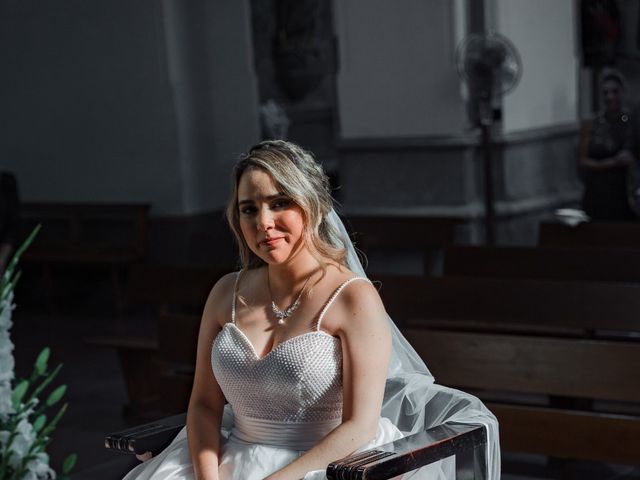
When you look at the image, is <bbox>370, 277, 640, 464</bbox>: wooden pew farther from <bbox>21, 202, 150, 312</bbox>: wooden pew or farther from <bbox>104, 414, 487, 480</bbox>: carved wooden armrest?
<bbox>21, 202, 150, 312</bbox>: wooden pew

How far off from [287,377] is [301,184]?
1.63ft

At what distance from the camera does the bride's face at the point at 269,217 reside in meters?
2.94

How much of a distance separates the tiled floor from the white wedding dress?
Answer: 5.53 feet

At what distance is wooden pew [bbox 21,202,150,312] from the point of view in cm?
960

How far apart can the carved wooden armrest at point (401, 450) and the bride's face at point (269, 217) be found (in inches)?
22.4

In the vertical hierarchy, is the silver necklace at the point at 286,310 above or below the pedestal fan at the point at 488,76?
below

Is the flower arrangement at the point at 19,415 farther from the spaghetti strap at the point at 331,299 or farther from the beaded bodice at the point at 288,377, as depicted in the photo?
the spaghetti strap at the point at 331,299

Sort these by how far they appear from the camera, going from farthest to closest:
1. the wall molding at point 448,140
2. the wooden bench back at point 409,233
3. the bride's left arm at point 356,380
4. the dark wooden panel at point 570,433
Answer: the wall molding at point 448,140 → the wooden bench back at point 409,233 → the dark wooden panel at point 570,433 → the bride's left arm at point 356,380

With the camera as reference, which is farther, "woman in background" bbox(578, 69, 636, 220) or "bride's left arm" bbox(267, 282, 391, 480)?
"woman in background" bbox(578, 69, 636, 220)

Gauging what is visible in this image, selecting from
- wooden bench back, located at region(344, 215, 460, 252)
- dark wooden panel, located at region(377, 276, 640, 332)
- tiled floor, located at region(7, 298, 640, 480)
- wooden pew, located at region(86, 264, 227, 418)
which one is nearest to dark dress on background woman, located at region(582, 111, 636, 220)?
wooden bench back, located at region(344, 215, 460, 252)

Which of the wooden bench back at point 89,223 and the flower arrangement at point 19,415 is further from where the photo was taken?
the wooden bench back at point 89,223

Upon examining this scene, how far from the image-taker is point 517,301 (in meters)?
5.23

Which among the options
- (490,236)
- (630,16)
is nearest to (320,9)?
(630,16)

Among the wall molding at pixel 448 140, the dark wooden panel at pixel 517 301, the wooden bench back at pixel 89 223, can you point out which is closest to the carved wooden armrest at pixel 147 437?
the dark wooden panel at pixel 517 301
